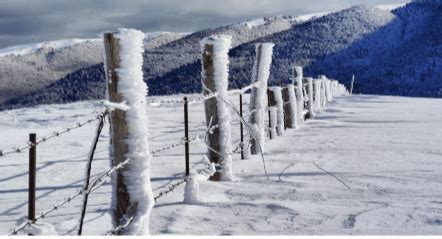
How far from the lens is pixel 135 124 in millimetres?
3348

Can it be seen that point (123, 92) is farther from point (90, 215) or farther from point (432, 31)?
point (432, 31)

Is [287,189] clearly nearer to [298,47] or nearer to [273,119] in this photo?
[273,119]

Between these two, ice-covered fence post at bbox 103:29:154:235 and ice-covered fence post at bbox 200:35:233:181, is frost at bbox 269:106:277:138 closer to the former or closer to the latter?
ice-covered fence post at bbox 200:35:233:181

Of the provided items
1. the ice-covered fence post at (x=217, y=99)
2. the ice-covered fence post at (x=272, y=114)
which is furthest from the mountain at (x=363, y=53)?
the ice-covered fence post at (x=217, y=99)

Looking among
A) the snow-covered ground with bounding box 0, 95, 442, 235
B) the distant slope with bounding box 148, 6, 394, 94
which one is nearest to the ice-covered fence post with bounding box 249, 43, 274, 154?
the snow-covered ground with bounding box 0, 95, 442, 235

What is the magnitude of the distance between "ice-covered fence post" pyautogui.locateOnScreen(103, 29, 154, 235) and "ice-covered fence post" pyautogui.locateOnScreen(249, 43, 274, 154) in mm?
4012

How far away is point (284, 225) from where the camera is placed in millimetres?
3807

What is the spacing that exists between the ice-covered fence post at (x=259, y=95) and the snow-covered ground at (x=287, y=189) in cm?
31

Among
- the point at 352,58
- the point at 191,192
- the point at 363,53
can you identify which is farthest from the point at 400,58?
the point at 191,192

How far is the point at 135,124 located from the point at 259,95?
4.30 metres

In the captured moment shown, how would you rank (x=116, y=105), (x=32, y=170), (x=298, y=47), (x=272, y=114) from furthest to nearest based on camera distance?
(x=298, y=47) → (x=272, y=114) → (x=116, y=105) → (x=32, y=170)

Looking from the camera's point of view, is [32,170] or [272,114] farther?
[272,114]

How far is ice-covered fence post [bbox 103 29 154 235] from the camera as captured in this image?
10.8ft

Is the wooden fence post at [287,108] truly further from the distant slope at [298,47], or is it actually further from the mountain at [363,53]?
the distant slope at [298,47]
